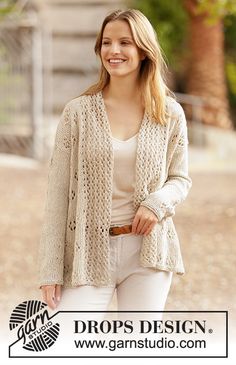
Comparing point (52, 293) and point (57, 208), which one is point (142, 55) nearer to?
point (57, 208)

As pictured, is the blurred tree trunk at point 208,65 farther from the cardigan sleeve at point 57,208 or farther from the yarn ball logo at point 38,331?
the cardigan sleeve at point 57,208

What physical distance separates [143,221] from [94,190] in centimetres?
20

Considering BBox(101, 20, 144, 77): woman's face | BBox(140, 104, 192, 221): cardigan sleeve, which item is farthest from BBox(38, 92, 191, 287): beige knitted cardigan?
BBox(101, 20, 144, 77): woman's face

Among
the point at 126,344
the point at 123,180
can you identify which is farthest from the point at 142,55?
the point at 126,344

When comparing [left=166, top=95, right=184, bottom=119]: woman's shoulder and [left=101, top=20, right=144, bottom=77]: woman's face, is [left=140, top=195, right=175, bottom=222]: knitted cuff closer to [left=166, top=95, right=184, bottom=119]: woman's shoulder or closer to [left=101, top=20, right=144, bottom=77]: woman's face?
[left=166, top=95, right=184, bottom=119]: woman's shoulder

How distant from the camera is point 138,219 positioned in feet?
9.84

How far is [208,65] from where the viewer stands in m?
17.4

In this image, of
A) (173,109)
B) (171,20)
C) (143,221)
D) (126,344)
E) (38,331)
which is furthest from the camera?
(171,20)

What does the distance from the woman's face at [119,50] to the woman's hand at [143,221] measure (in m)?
0.46

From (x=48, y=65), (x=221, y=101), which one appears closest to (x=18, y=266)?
(x=48, y=65)

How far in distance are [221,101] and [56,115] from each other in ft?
10.4

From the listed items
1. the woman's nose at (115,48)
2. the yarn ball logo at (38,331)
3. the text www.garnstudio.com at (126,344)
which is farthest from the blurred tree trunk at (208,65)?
the woman's nose at (115,48)

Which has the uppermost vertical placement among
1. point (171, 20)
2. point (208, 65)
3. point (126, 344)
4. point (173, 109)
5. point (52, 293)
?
point (171, 20)

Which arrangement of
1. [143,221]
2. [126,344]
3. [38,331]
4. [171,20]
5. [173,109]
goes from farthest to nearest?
[171,20]
[38,331]
[126,344]
[173,109]
[143,221]
